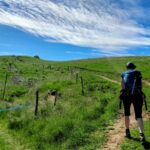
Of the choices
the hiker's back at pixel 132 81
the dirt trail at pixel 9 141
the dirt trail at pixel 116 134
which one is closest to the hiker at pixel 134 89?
the hiker's back at pixel 132 81

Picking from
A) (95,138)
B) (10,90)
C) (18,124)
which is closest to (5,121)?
(18,124)

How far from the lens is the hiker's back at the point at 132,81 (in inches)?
460

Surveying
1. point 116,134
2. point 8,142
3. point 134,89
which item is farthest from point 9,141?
point 134,89

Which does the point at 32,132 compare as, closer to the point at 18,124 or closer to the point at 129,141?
the point at 18,124

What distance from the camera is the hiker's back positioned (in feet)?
38.4

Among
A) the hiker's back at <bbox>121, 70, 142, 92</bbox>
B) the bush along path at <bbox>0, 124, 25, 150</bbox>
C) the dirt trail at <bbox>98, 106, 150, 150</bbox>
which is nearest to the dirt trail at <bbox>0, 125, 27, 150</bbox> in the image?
the bush along path at <bbox>0, 124, 25, 150</bbox>

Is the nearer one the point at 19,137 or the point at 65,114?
the point at 19,137

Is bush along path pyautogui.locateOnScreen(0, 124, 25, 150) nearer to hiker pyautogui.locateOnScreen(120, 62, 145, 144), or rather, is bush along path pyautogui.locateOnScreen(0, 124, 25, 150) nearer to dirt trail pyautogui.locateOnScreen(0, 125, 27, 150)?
dirt trail pyautogui.locateOnScreen(0, 125, 27, 150)

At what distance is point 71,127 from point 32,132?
158 centimetres

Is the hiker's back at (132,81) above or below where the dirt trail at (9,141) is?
above

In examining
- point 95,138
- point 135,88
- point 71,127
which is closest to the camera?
point 135,88

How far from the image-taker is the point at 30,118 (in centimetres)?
1598

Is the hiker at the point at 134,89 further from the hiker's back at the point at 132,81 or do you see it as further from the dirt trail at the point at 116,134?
the dirt trail at the point at 116,134

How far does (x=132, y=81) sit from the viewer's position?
38.6 ft
